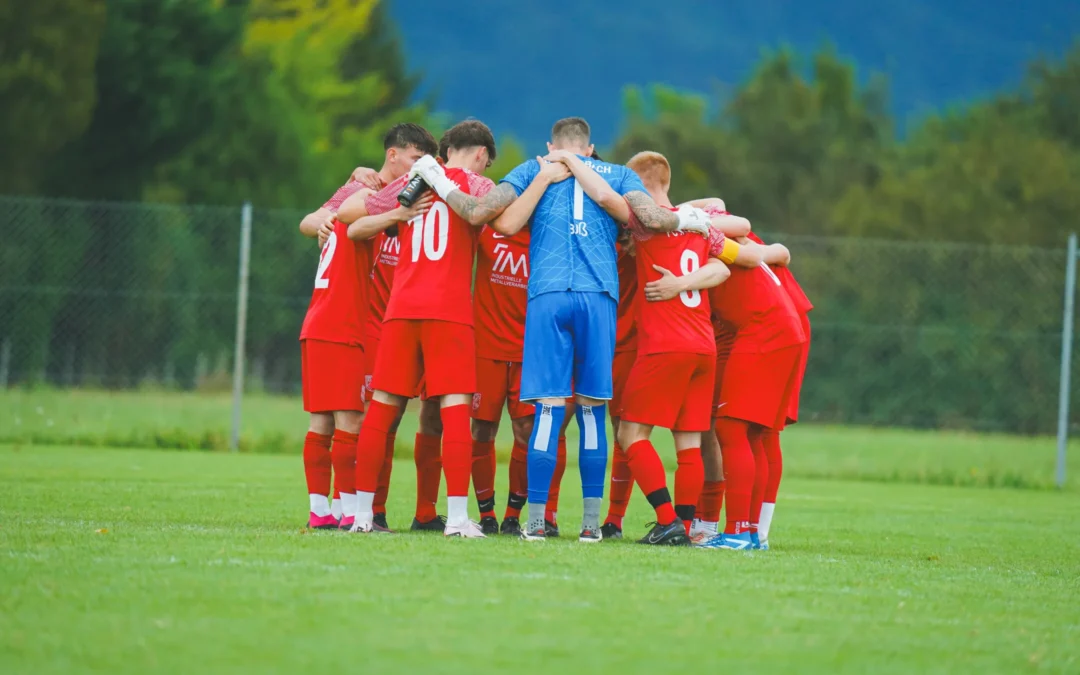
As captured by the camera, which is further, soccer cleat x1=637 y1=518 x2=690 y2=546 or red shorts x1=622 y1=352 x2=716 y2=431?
red shorts x1=622 y1=352 x2=716 y2=431

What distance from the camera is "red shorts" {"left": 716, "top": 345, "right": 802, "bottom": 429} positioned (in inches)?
309

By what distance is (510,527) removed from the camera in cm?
812

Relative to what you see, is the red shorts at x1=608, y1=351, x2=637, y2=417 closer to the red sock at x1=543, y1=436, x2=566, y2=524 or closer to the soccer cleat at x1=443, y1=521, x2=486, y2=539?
the red sock at x1=543, y1=436, x2=566, y2=524

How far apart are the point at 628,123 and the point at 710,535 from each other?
2187 inches

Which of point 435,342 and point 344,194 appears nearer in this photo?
point 435,342

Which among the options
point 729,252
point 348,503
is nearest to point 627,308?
point 729,252

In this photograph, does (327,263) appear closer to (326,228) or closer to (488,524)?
(326,228)

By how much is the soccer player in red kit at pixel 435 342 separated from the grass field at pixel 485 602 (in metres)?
0.42

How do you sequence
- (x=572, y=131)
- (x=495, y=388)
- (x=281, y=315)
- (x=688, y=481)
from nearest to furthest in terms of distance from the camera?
(x=688, y=481)
(x=572, y=131)
(x=495, y=388)
(x=281, y=315)

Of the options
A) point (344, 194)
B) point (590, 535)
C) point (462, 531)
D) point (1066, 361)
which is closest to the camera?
point (462, 531)

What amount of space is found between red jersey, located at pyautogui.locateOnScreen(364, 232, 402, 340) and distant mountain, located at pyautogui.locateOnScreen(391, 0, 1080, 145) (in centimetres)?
12288

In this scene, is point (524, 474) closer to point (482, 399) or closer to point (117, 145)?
point (482, 399)

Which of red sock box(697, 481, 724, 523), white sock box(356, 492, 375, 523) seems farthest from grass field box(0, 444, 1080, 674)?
red sock box(697, 481, 724, 523)

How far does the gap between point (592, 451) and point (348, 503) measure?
1.39m
